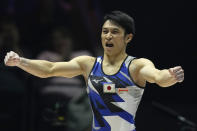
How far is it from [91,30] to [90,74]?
10.9 ft

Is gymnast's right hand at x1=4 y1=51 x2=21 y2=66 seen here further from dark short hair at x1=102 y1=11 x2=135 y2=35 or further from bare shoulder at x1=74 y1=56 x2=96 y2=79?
dark short hair at x1=102 y1=11 x2=135 y2=35

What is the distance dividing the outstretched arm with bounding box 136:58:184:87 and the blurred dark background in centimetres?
164

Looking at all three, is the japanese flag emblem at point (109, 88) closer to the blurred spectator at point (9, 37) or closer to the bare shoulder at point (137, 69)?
the bare shoulder at point (137, 69)

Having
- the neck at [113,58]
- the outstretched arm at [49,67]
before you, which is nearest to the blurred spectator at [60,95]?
the outstretched arm at [49,67]

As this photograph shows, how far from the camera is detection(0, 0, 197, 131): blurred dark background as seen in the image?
6535 millimetres

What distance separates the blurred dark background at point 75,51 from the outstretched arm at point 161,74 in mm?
1641

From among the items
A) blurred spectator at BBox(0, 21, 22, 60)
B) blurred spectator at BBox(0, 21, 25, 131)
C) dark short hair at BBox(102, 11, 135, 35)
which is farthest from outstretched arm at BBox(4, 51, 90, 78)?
blurred spectator at BBox(0, 21, 22, 60)

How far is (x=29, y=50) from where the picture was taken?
24.2 ft

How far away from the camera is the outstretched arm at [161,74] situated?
396 centimetres

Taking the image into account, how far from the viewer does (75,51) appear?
24.7ft

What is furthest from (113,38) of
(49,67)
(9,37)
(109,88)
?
(9,37)

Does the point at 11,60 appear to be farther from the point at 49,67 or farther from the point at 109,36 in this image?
the point at 109,36

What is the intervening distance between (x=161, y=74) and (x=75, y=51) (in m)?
3.50

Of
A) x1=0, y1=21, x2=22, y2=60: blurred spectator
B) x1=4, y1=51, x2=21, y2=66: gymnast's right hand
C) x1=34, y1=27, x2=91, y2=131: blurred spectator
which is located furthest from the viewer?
x1=0, y1=21, x2=22, y2=60: blurred spectator
